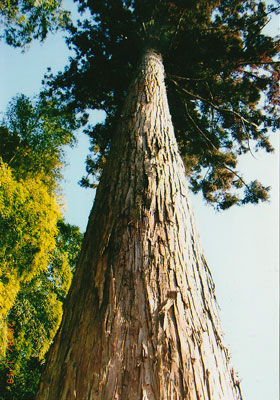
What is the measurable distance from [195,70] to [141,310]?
6.89m

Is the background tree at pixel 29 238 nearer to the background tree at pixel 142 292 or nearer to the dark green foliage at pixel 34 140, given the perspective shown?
the dark green foliage at pixel 34 140

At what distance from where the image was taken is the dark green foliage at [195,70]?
6051mm

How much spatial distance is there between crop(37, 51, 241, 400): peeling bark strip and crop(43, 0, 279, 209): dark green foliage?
4.80 m

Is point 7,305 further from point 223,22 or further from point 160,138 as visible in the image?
point 223,22

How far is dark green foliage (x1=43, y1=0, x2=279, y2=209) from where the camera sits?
238 inches

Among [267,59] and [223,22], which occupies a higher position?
[223,22]

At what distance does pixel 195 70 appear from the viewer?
6.60 metres

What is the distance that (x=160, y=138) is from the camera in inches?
85.2

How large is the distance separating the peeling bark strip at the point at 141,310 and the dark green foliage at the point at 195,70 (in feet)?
15.8

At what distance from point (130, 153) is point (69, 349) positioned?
4.59ft

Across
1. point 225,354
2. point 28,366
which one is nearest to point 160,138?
point 225,354
